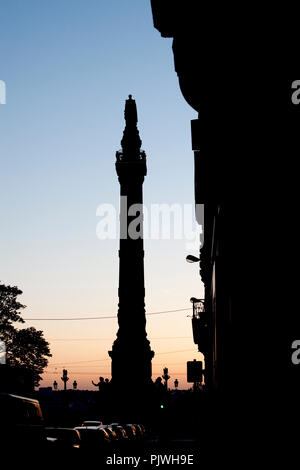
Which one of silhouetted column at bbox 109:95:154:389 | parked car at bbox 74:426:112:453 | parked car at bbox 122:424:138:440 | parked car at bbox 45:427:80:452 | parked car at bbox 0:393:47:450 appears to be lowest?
parked car at bbox 122:424:138:440

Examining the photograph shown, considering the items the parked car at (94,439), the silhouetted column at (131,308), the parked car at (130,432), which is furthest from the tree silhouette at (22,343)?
the parked car at (94,439)

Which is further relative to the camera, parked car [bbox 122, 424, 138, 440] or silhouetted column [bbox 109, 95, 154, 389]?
silhouetted column [bbox 109, 95, 154, 389]

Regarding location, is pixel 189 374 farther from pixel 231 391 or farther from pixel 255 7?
pixel 255 7

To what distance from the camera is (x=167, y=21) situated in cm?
1969

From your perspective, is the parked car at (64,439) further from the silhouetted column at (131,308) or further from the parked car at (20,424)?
the silhouetted column at (131,308)

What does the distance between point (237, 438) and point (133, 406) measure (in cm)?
5940

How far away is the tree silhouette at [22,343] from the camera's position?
6103cm

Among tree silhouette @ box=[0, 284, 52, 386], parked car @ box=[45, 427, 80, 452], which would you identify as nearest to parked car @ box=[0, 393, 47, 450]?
parked car @ box=[45, 427, 80, 452]

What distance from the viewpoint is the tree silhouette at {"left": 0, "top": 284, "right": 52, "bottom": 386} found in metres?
61.0

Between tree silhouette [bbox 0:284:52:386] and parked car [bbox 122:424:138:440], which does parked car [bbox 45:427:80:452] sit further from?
tree silhouette [bbox 0:284:52:386]

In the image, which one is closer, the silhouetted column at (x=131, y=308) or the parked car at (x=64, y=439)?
the parked car at (x=64, y=439)

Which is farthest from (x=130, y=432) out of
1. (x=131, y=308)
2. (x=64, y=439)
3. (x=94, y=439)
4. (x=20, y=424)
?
(x=131, y=308)

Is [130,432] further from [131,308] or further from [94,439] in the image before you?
[131,308]
